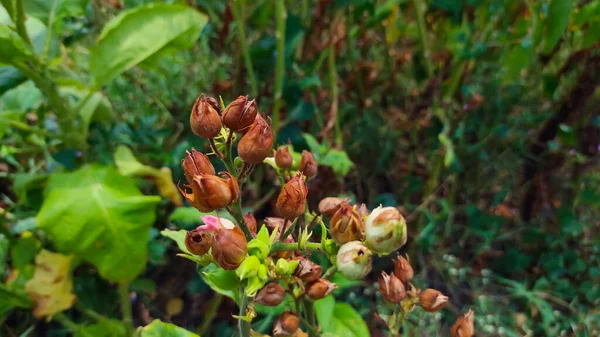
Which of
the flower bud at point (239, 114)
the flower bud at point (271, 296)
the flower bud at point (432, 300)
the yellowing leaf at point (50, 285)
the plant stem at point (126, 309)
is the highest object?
the flower bud at point (239, 114)

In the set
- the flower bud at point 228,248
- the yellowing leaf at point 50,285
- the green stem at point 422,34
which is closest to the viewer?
the flower bud at point 228,248

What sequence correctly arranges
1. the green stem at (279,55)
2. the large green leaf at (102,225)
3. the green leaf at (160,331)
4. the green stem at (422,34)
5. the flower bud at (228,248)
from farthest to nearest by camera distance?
the green stem at (422,34), the green stem at (279,55), the large green leaf at (102,225), the green leaf at (160,331), the flower bud at (228,248)

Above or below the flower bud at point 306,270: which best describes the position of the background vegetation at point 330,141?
below

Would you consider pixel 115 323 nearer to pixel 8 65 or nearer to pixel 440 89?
pixel 8 65

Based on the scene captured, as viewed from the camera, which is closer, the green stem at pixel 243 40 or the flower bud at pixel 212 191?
the flower bud at pixel 212 191

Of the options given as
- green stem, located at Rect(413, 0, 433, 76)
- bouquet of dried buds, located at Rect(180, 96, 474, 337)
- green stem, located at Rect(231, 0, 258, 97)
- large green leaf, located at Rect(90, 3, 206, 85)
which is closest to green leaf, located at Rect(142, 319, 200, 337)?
bouquet of dried buds, located at Rect(180, 96, 474, 337)

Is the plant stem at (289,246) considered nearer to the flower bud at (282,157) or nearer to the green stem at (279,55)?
the flower bud at (282,157)

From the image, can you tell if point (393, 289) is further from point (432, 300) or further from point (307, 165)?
point (307, 165)

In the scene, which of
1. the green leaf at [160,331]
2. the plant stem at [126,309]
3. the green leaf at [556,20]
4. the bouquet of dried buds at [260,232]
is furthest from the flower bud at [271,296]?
the green leaf at [556,20]
